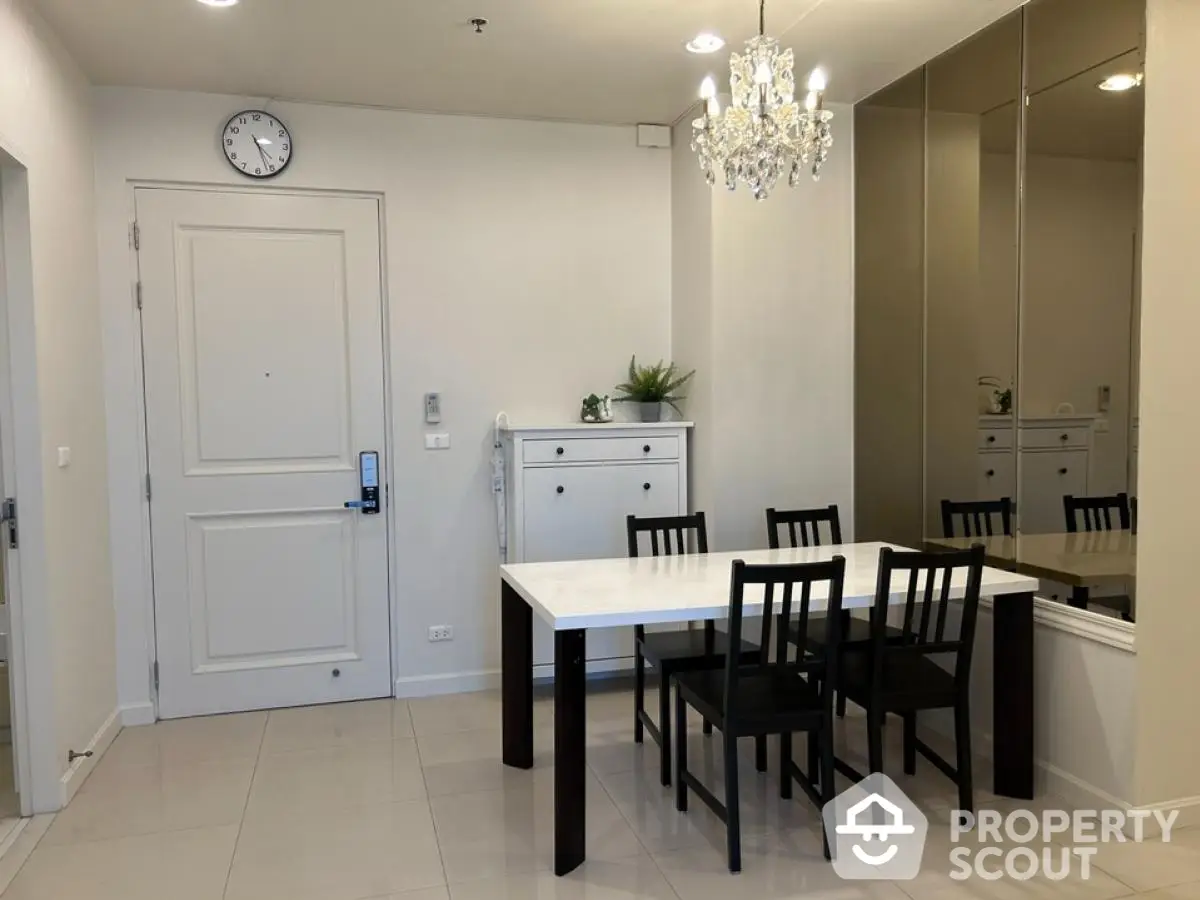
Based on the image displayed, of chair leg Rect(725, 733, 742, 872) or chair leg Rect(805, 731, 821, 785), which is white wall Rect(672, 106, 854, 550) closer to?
chair leg Rect(805, 731, 821, 785)

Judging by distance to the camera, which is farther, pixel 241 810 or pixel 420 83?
pixel 420 83

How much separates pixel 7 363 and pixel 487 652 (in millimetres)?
2377

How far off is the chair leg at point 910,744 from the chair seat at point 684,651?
62cm

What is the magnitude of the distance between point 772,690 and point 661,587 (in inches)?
18.7

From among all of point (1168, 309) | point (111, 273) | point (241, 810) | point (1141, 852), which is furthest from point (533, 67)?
point (1141, 852)

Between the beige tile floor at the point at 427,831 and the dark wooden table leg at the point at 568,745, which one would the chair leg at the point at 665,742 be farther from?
the dark wooden table leg at the point at 568,745

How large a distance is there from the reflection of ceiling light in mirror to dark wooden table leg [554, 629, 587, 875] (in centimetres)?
244

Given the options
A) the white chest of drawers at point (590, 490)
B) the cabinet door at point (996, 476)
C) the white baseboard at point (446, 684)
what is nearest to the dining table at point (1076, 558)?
the cabinet door at point (996, 476)

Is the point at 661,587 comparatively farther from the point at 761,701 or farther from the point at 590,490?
the point at 590,490

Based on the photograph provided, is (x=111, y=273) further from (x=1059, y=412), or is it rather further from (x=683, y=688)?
(x=1059, y=412)

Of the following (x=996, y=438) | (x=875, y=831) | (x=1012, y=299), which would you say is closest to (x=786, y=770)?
(x=875, y=831)

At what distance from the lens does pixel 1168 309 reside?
2748 mm

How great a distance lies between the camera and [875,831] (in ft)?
9.23
